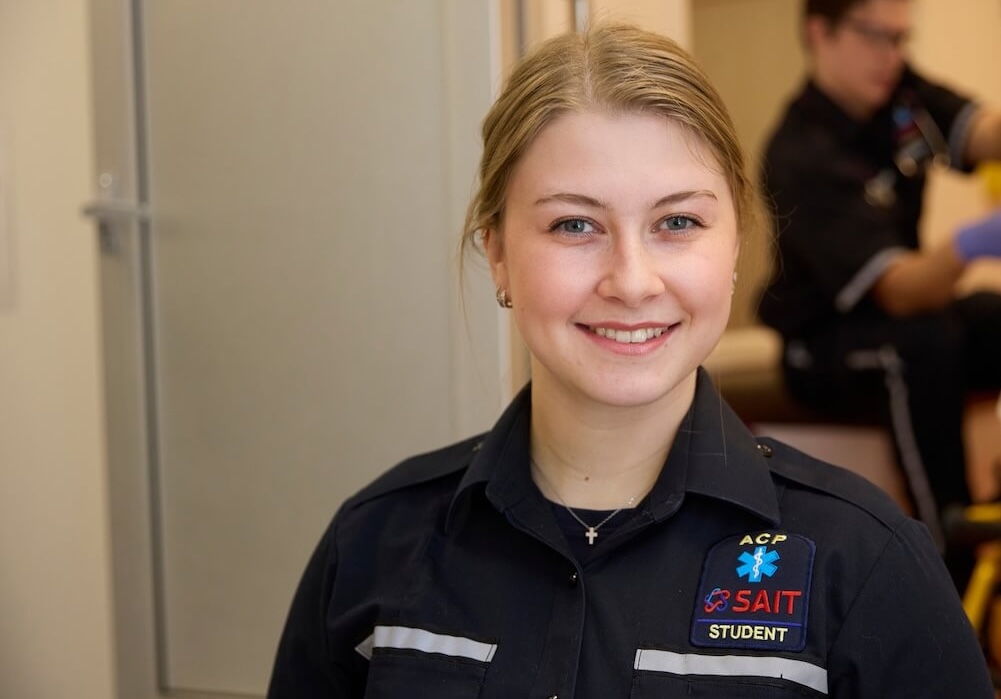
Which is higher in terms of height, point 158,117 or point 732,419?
point 158,117

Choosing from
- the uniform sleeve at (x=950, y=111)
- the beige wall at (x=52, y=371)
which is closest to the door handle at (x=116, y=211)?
the beige wall at (x=52, y=371)

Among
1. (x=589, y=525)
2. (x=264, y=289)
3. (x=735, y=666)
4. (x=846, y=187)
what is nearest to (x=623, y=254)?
(x=589, y=525)

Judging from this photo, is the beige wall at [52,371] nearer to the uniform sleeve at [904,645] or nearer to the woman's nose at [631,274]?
the woman's nose at [631,274]

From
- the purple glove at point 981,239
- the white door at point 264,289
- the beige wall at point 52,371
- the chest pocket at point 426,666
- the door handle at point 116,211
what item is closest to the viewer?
the chest pocket at point 426,666

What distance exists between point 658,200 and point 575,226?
0.08 meters

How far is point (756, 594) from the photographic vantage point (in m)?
0.99

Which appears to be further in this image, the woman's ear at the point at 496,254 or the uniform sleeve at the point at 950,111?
the uniform sleeve at the point at 950,111

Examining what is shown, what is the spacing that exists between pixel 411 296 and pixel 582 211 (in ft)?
2.16

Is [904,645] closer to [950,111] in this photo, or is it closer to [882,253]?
[882,253]

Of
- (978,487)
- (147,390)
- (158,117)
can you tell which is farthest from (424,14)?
(978,487)

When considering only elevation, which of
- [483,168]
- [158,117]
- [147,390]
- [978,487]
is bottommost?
[978,487]

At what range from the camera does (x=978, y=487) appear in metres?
2.96

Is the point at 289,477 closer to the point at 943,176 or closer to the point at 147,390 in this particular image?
the point at 147,390

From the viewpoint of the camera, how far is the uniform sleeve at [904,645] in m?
0.94
